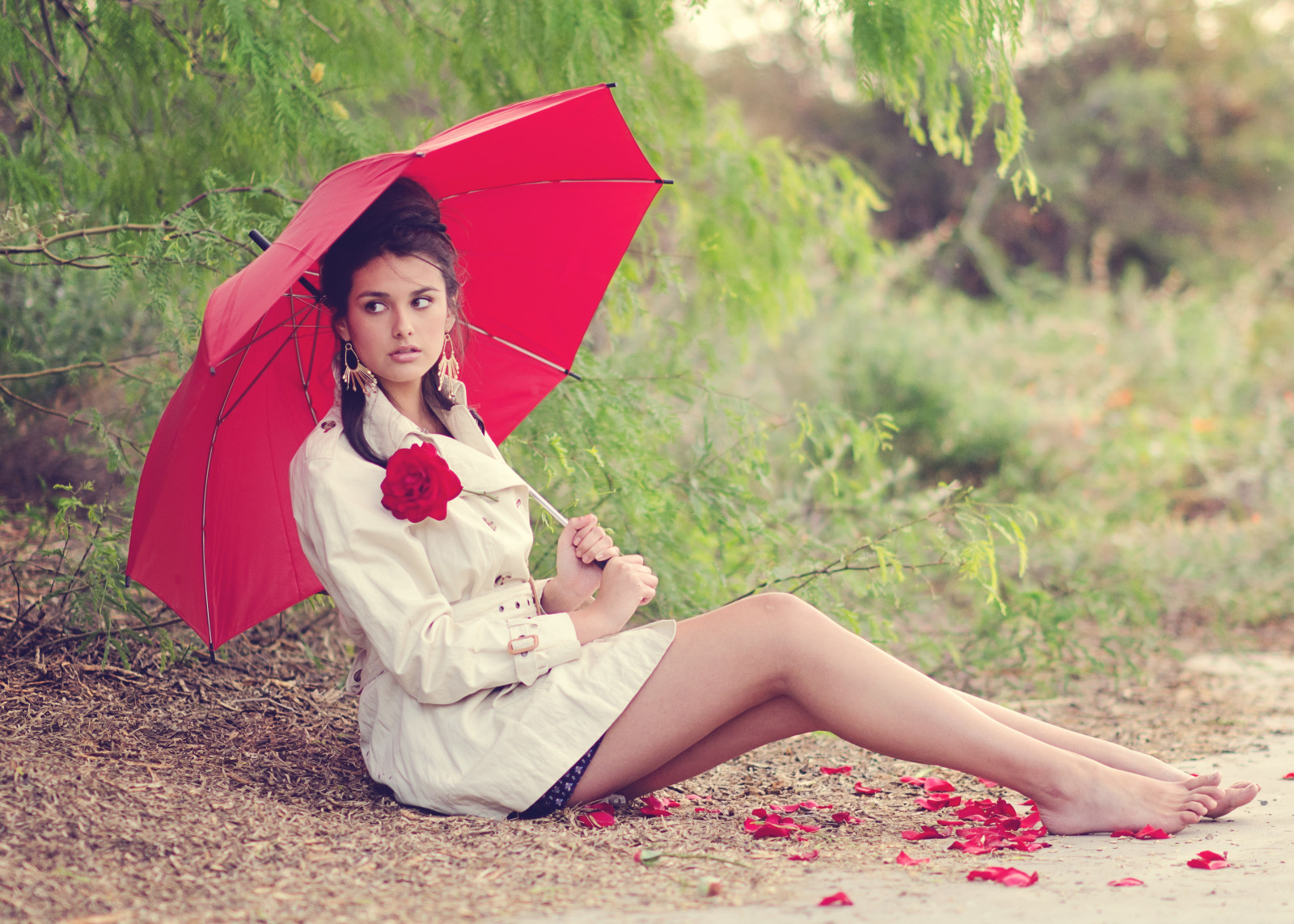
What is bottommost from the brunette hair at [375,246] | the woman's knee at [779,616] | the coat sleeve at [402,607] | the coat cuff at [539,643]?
the woman's knee at [779,616]

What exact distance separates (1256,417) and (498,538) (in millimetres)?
6259

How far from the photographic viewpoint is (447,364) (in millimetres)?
2322

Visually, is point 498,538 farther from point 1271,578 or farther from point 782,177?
point 1271,578

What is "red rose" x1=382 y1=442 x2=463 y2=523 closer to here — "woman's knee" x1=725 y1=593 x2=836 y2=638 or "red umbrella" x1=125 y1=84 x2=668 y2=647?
"red umbrella" x1=125 y1=84 x2=668 y2=647

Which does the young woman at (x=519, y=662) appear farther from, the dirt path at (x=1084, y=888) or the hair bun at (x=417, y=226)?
the dirt path at (x=1084, y=888)

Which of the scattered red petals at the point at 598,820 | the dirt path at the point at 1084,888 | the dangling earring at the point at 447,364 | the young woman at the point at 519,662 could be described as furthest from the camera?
the dangling earring at the point at 447,364

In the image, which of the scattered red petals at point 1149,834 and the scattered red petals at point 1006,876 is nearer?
the scattered red petals at point 1006,876

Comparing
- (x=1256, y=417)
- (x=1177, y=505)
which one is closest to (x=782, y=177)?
(x=1177, y=505)

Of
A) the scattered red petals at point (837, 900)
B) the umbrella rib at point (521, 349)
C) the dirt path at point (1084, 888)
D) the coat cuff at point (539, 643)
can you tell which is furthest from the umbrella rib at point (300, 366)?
the scattered red petals at point (837, 900)

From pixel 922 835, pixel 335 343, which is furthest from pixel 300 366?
pixel 922 835

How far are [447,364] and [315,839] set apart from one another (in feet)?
3.20

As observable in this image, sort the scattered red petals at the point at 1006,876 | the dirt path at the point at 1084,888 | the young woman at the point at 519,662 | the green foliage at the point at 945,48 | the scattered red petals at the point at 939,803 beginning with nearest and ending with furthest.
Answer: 1. the dirt path at the point at 1084,888
2. the scattered red petals at the point at 1006,876
3. the young woman at the point at 519,662
4. the scattered red petals at the point at 939,803
5. the green foliage at the point at 945,48

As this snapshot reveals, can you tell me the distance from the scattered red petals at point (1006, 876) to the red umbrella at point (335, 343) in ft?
4.57

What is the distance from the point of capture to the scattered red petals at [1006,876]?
1.83 meters
